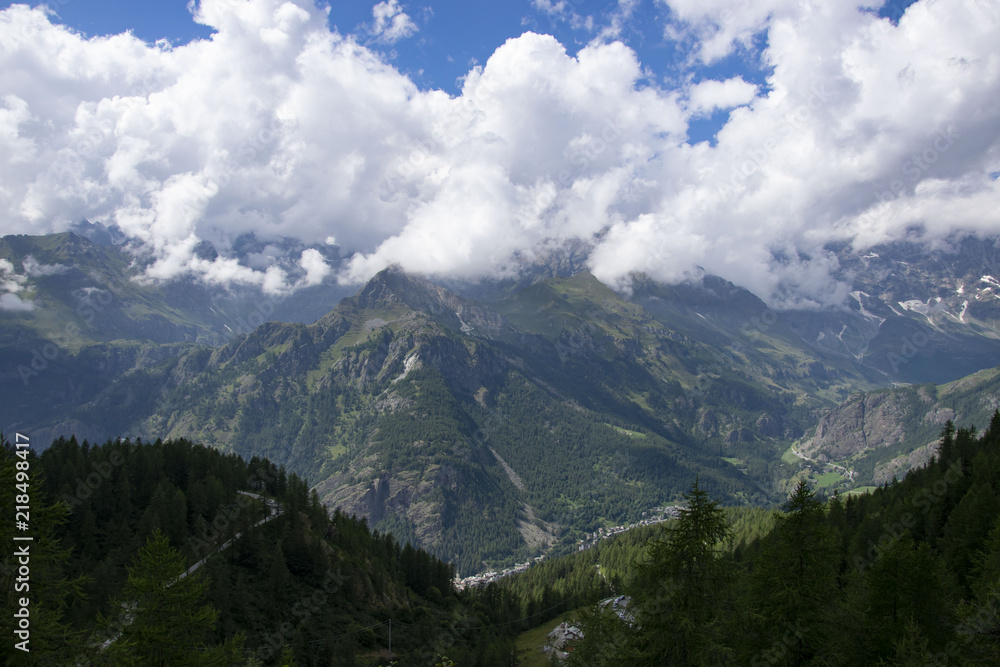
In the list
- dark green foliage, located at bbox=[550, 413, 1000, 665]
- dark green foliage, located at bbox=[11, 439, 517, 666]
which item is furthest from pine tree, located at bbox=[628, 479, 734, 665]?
dark green foliage, located at bbox=[11, 439, 517, 666]

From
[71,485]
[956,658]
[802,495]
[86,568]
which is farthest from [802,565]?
[71,485]

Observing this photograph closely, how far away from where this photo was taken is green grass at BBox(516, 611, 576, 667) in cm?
10569

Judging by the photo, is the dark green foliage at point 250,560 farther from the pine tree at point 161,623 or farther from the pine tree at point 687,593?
the pine tree at point 687,593

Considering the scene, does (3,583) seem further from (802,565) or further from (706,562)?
(802,565)

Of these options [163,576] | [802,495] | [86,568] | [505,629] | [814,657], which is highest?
[802,495]

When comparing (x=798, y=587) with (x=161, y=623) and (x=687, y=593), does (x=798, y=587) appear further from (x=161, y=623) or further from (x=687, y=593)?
(x=161, y=623)

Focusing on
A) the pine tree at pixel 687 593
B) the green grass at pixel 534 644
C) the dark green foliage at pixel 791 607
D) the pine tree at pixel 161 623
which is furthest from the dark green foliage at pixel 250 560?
the dark green foliage at pixel 791 607

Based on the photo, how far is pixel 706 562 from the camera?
25.5 metres

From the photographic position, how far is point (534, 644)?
390 ft

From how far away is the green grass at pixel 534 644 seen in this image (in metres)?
106

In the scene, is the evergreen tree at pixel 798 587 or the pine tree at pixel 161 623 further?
the evergreen tree at pixel 798 587

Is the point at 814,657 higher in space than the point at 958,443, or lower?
lower

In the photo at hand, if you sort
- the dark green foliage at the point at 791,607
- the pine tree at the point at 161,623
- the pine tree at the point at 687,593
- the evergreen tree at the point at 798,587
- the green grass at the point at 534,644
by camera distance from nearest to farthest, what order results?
the pine tree at the point at 161,623 → the pine tree at the point at 687,593 → the dark green foliage at the point at 791,607 → the evergreen tree at the point at 798,587 → the green grass at the point at 534,644

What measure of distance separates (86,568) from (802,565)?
83582 millimetres
